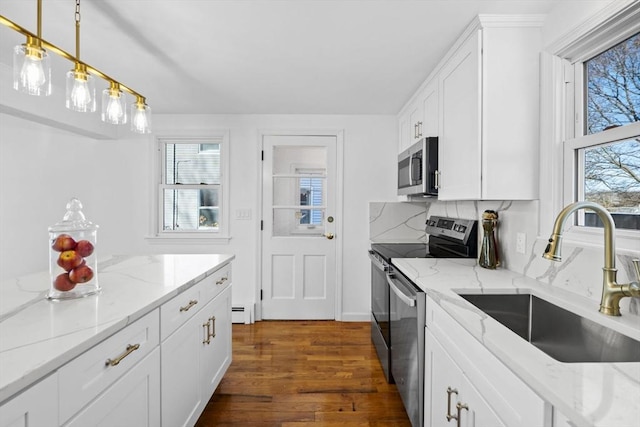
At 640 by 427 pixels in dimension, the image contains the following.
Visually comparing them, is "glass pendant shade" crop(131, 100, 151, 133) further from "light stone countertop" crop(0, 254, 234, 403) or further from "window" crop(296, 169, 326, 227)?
"window" crop(296, 169, 326, 227)

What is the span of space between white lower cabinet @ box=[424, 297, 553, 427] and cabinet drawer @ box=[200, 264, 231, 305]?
1.22m

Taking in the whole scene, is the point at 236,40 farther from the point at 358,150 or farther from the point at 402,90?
the point at 358,150

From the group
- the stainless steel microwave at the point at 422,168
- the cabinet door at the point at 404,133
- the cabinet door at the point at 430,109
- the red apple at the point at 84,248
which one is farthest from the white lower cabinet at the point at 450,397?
the cabinet door at the point at 404,133

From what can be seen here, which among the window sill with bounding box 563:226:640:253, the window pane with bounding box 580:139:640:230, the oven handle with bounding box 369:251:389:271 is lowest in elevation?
the oven handle with bounding box 369:251:389:271

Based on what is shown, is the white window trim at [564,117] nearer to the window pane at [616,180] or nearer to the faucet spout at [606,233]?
the window pane at [616,180]

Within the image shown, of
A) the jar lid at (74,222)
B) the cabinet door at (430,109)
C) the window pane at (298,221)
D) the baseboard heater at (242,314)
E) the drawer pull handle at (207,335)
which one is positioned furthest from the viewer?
the window pane at (298,221)

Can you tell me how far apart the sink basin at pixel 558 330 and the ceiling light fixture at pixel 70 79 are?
1964mm

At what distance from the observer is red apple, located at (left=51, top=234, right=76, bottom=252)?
4.15ft

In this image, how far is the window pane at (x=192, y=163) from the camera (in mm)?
3684

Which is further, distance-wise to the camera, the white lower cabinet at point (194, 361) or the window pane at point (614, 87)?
the white lower cabinet at point (194, 361)

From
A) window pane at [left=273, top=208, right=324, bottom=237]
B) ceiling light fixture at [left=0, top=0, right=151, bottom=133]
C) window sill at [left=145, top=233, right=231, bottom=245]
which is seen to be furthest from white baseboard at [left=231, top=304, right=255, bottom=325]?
ceiling light fixture at [left=0, top=0, right=151, bottom=133]

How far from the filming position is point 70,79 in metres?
1.48

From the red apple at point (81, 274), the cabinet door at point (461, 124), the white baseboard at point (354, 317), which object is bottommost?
the white baseboard at point (354, 317)

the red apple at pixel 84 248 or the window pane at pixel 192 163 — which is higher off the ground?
the window pane at pixel 192 163
